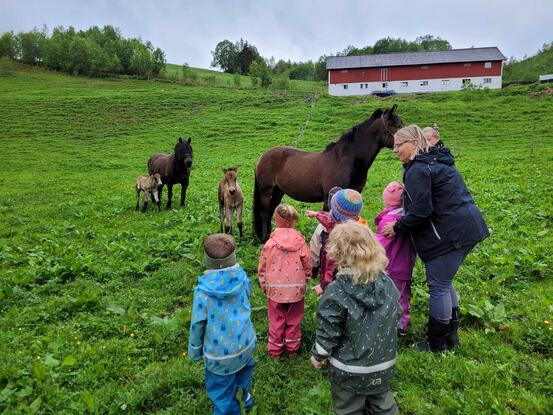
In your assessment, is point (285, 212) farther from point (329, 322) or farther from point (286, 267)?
point (329, 322)

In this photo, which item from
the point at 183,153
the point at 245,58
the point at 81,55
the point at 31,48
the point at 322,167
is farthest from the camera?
the point at 245,58

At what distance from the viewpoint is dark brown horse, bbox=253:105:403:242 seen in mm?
6320

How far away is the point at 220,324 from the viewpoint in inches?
123

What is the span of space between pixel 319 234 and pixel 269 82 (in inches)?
2454

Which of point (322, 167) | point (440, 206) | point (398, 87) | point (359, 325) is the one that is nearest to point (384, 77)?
point (398, 87)

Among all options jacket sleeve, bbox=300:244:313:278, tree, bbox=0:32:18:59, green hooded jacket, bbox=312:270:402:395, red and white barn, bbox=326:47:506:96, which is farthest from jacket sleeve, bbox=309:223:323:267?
tree, bbox=0:32:18:59

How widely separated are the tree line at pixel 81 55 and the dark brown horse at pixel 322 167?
6552cm

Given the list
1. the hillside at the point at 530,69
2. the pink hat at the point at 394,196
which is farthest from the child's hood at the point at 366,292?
the hillside at the point at 530,69

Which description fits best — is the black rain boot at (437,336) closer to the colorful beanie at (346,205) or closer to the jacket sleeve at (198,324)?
the colorful beanie at (346,205)

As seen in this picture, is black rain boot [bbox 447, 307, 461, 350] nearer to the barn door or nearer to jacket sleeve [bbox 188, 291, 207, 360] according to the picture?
jacket sleeve [bbox 188, 291, 207, 360]

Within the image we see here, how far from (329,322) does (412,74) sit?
64.7m

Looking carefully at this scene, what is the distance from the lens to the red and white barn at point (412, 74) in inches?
2282

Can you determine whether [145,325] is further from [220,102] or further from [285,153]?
[220,102]

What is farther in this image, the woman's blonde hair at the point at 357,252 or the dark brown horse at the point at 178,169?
the dark brown horse at the point at 178,169
